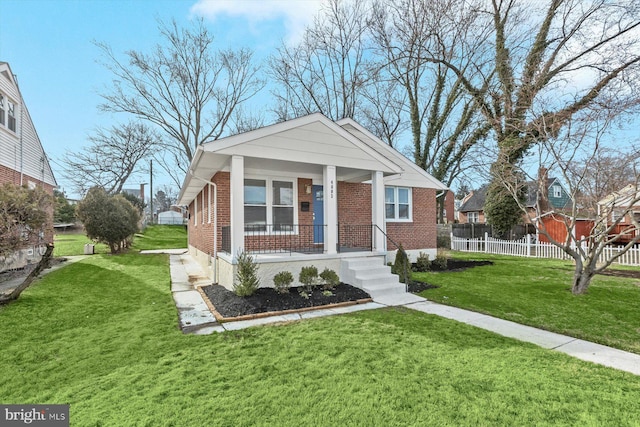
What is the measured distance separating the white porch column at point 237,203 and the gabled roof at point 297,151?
11.1 inches

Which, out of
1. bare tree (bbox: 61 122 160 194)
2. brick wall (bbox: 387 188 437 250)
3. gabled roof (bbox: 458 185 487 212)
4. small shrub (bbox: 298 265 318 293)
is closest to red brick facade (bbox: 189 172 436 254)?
brick wall (bbox: 387 188 437 250)

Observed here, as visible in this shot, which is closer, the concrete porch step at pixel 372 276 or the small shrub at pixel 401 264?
the concrete porch step at pixel 372 276

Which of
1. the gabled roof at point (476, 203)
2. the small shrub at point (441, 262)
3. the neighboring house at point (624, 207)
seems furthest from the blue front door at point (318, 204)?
the gabled roof at point (476, 203)

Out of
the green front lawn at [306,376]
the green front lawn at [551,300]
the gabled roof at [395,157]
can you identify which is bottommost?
the green front lawn at [551,300]

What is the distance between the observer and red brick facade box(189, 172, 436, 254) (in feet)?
28.7

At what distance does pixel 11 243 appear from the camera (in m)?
6.83

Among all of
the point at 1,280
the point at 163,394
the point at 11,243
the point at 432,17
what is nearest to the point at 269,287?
the point at 163,394

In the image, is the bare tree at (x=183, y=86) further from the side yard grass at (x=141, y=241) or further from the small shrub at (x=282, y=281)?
the small shrub at (x=282, y=281)

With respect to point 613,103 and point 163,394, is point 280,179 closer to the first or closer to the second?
point 163,394

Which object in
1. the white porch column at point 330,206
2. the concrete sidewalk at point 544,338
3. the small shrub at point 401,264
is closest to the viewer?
the concrete sidewalk at point 544,338

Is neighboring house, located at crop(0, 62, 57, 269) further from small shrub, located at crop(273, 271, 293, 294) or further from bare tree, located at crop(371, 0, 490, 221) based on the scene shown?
bare tree, located at crop(371, 0, 490, 221)

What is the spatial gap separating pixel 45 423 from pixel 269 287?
193 inches

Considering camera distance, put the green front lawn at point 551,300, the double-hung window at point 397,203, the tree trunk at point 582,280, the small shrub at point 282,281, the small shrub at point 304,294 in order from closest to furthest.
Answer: the green front lawn at point 551,300, the small shrub at point 304,294, the small shrub at point 282,281, the tree trunk at point 582,280, the double-hung window at point 397,203

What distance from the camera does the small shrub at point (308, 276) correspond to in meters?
7.32
